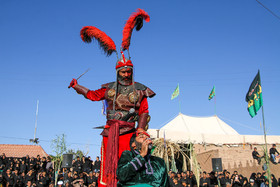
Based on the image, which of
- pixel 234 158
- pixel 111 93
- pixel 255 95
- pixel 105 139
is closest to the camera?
pixel 105 139

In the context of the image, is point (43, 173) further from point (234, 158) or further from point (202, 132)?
point (202, 132)

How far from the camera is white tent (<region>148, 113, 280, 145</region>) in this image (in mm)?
17812

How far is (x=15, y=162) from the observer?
53.4ft

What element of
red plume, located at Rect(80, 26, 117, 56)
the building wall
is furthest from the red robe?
the building wall

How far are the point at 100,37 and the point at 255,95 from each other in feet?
19.2

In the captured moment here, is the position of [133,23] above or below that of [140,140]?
above

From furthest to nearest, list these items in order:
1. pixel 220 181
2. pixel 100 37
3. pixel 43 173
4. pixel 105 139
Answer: pixel 43 173, pixel 220 181, pixel 100 37, pixel 105 139

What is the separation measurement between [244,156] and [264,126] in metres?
10.3

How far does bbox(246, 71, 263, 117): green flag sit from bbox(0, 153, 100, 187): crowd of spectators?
654cm

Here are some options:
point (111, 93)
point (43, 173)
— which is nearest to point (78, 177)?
point (43, 173)

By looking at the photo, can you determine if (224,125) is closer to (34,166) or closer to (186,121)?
(186,121)

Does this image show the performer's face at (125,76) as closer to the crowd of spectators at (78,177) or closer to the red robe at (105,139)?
the red robe at (105,139)

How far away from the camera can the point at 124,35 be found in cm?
447

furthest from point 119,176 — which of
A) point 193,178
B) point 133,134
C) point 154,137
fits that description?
point 154,137
